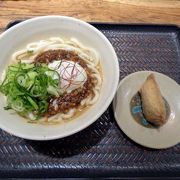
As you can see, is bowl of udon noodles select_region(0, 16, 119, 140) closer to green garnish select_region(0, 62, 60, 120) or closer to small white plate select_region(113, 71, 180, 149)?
green garnish select_region(0, 62, 60, 120)

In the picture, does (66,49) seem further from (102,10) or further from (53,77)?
(102,10)

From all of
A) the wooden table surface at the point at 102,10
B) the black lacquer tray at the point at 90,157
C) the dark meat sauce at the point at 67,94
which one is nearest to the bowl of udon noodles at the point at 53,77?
the dark meat sauce at the point at 67,94

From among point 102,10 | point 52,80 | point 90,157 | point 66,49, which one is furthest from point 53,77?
point 102,10

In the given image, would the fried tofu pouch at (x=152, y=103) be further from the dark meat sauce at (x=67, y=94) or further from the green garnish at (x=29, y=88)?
the green garnish at (x=29, y=88)

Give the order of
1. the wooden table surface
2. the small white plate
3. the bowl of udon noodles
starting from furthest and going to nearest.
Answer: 1. the wooden table surface
2. the small white plate
3. the bowl of udon noodles

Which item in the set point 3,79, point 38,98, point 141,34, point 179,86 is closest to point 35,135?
point 38,98

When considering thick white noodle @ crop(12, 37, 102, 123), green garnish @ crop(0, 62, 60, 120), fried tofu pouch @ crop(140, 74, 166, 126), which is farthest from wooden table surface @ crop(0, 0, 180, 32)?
green garnish @ crop(0, 62, 60, 120)
